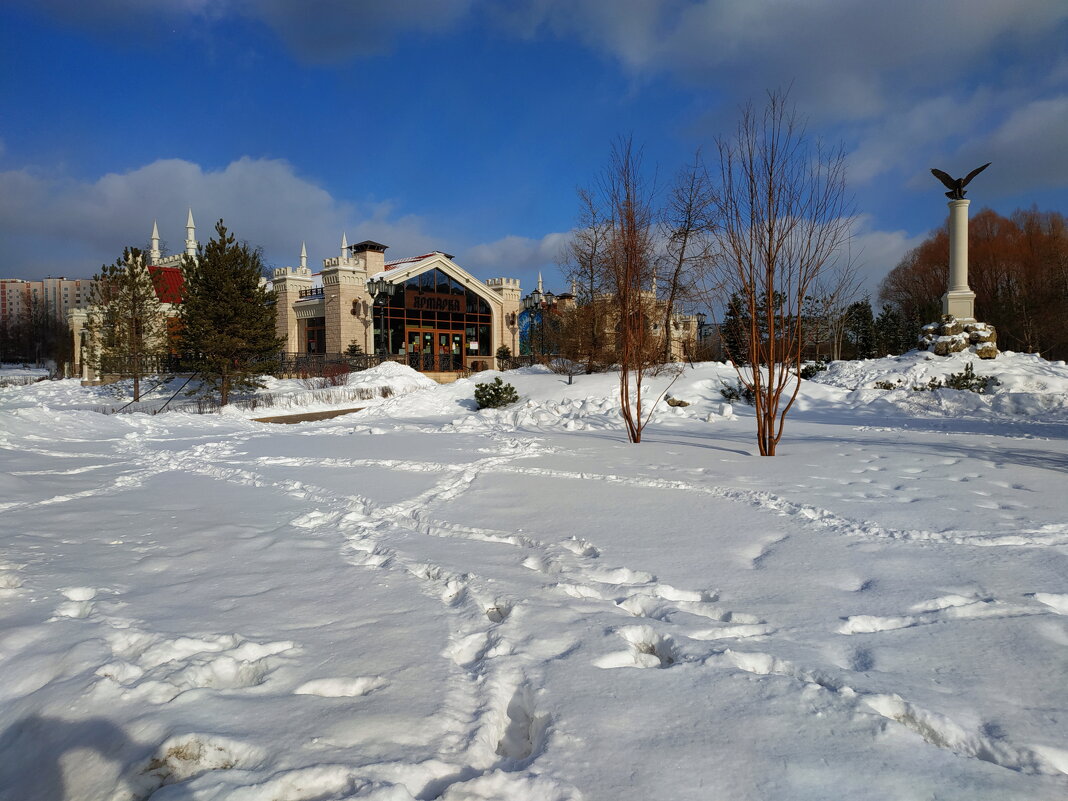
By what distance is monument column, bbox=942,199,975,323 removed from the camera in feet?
63.0

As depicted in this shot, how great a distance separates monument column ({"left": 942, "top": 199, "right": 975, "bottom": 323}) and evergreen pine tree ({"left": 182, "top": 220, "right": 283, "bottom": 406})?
22.8 meters

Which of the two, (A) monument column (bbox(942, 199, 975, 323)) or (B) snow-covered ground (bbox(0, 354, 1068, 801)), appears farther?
(A) monument column (bbox(942, 199, 975, 323))

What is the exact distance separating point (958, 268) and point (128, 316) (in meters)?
29.4

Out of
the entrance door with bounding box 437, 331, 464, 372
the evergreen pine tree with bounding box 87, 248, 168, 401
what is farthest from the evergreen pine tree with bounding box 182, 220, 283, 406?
the entrance door with bounding box 437, 331, 464, 372

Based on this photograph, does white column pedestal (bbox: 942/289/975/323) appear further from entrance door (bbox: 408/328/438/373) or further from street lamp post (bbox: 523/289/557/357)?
entrance door (bbox: 408/328/438/373)

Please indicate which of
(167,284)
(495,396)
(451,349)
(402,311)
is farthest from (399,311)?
(495,396)

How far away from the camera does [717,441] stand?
33.8 feet

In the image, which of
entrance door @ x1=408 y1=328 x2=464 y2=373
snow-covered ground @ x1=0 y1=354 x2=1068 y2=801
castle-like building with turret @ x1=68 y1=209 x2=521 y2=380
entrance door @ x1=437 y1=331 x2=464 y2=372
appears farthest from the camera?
entrance door @ x1=437 y1=331 x2=464 y2=372

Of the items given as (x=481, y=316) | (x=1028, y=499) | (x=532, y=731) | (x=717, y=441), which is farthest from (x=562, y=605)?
(x=481, y=316)

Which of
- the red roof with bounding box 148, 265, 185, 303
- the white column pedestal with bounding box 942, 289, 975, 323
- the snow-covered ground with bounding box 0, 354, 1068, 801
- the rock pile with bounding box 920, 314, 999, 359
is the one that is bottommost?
the snow-covered ground with bounding box 0, 354, 1068, 801

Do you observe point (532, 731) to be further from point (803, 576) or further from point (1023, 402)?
point (1023, 402)

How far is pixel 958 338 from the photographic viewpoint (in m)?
17.9

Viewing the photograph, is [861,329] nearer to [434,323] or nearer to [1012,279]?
[1012,279]

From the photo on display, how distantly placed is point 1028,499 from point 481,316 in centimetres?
3476
